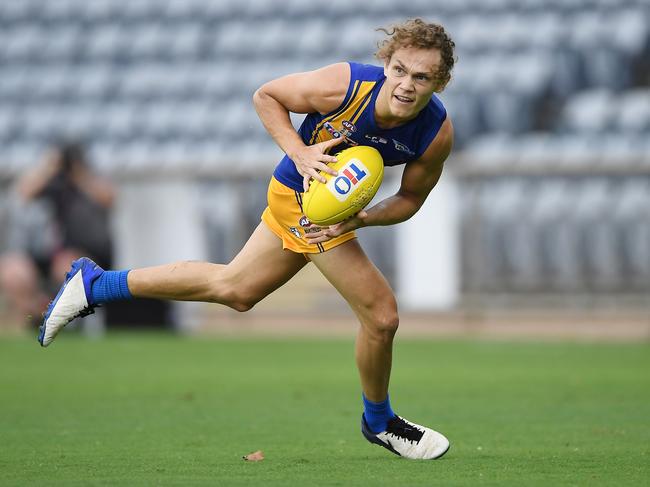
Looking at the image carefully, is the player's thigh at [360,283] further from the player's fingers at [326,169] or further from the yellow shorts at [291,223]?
the player's fingers at [326,169]

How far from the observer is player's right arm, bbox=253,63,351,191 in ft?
17.2

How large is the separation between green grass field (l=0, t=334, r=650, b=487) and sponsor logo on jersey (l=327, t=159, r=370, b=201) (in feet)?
3.45

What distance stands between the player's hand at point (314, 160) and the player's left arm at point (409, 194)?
21cm

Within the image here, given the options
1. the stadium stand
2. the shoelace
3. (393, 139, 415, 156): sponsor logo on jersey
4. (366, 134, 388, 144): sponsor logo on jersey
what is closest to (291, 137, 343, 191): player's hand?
(366, 134, 388, 144): sponsor logo on jersey

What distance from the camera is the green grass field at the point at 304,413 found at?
494 centimetres

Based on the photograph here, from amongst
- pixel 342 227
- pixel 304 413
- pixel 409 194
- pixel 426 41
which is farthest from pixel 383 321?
pixel 304 413

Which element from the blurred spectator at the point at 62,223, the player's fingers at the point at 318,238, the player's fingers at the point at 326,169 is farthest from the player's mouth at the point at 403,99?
the blurred spectator at the point at 62,223

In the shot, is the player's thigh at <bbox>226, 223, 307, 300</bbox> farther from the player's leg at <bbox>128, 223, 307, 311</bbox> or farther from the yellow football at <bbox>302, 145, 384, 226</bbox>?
the yellow football at <bbox>302, 145, 384, 226</bbox>

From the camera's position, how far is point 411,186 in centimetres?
547

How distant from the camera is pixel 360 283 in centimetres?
534

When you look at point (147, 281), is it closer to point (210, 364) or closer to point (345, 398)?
point (345, 398)

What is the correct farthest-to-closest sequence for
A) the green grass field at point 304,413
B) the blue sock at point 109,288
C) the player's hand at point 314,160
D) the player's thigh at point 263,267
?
1. the blue sock at point 109,288
2. the player's thigh at point 263,267
3. the player's hand at point 314,160
4. the green grass field at point 304,413

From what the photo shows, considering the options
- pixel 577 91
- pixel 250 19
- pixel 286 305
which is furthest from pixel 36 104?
pixel 577 91

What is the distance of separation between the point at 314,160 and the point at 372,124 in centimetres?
27
